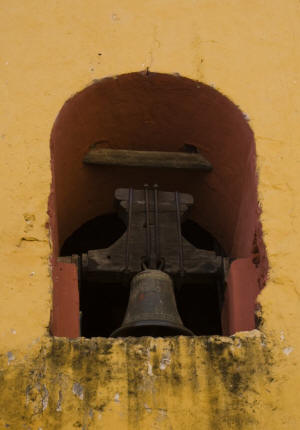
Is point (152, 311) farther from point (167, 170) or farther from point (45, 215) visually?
point (167, 170)

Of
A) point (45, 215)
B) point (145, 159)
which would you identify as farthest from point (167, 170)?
point (45, 215)

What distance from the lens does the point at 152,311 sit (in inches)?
138

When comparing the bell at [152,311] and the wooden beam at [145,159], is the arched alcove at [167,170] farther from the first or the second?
the bell at [152,311]

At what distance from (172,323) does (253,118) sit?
97 cm

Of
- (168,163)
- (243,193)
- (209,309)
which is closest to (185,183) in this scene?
(168,163)

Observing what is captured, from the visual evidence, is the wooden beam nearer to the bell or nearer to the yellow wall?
the yellow wall

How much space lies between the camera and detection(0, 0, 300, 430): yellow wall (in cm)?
306

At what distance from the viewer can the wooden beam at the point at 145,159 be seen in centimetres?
422

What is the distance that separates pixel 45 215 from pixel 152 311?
0.55 m

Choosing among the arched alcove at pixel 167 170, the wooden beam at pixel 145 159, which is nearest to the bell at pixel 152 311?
the arched alcove at pixel 167 170

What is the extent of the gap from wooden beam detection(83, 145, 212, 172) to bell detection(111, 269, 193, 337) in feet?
2.28

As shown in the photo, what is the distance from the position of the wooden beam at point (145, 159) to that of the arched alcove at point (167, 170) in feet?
0.13

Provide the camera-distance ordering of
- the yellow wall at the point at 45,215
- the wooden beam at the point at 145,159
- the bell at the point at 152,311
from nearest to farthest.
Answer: the yellow wall at the point at 45,215
the bell at the point at 152,311
the wooden beam at the point at 145,159

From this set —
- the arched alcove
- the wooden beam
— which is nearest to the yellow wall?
the arched alcove
